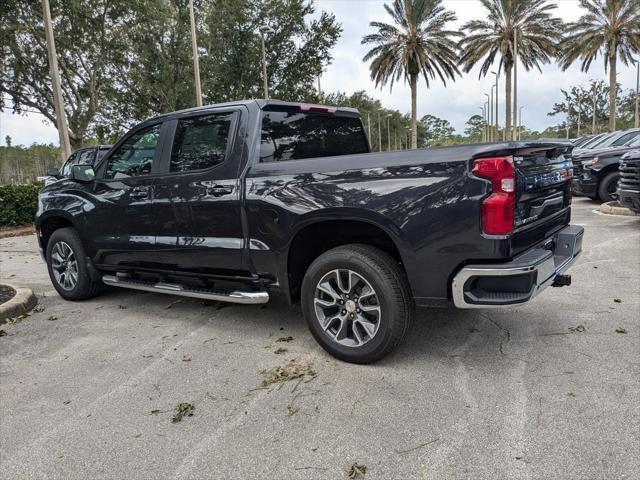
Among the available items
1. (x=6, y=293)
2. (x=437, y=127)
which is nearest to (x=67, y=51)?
(x=6, y=293)

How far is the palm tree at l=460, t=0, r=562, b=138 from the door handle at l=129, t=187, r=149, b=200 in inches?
1262

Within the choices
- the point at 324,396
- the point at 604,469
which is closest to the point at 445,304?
the point at 324,396

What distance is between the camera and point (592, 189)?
39.4 ft

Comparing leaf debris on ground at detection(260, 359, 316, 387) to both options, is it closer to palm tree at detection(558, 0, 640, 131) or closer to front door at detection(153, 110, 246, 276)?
front door at detection(153, 110, 246, 276)

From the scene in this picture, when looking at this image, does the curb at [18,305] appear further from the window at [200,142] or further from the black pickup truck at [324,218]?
the window at [200,142]

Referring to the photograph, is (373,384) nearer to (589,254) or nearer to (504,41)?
(589,254)

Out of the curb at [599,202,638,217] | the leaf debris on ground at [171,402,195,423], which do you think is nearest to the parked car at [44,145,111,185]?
the leaf debris on ground at [171,402,195,423]

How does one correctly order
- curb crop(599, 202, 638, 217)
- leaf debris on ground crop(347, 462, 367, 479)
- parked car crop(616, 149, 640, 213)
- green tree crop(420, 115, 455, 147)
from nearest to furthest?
1. leaf debris on ground crop(347, 462, 367, 479)
2. parked car crop(616, 149, 640, 213)
3. curb crop(599, 202, 638, 217)
4. green tree crop(420, 115, 455, 147)

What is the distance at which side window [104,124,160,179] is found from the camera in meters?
4.71

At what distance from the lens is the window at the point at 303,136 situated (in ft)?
13.6

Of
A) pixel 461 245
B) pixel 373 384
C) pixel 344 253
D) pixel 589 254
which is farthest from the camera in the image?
pixel 589 254

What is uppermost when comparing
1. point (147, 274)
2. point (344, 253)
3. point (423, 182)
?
point (423, 182)

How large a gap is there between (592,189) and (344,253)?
10.7 m

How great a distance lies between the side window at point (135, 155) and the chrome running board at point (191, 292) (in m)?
1.05
